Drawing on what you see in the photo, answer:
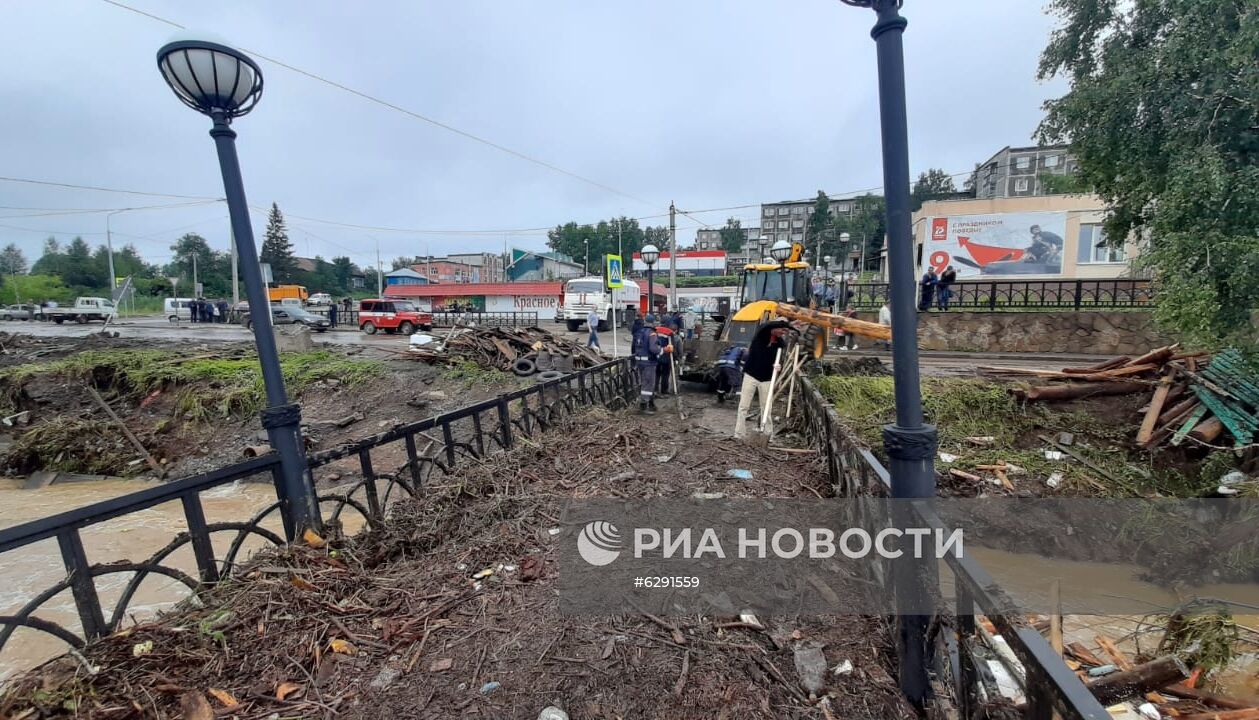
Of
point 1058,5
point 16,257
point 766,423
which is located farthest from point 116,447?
point 16,257

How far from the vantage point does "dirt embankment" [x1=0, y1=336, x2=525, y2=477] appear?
994 cm

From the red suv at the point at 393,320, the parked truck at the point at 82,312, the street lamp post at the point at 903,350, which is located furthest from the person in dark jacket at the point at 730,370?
the parked truck at the point at 82,312

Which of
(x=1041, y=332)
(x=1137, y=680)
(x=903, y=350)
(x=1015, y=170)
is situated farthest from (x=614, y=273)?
(x=1015, y=170)

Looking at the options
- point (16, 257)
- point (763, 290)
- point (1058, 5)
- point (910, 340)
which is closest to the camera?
point (910, 340)

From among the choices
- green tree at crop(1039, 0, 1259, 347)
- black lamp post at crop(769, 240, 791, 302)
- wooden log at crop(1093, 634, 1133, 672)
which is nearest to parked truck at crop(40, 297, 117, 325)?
black lamp post at crop(769, 240, 791, 302)

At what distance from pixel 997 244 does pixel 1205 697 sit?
3050 centimetres

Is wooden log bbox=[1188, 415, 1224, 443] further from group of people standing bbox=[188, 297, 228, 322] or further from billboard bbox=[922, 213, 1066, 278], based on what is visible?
group of people standing bbox=[188, 297, 228, 322]

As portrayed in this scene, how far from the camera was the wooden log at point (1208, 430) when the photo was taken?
21.7 feet

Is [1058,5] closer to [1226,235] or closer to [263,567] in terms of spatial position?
[1226,235]

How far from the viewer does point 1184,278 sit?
6508mm

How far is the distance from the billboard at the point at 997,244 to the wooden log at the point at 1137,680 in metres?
29.3

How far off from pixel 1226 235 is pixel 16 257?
13958cm

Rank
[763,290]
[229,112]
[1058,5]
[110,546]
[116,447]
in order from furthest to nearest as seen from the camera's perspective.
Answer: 1. [763,290]
2. [116,447]
3. [1058,5]
4. [110,546]
5. [229,112]

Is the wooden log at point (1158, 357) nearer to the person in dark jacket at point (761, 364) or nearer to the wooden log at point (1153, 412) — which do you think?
the wooden log at point (1153, 412)
